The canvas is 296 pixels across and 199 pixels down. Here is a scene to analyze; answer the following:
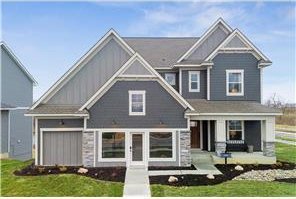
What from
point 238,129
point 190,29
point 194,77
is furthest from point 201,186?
point 190,29

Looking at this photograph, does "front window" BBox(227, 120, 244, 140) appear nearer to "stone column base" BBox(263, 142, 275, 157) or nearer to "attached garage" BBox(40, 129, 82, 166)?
"stone column base" BBox(263, 142, 275, 157)

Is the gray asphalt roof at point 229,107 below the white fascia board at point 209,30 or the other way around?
below

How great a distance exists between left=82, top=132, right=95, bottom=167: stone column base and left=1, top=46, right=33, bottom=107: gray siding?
1046 cm

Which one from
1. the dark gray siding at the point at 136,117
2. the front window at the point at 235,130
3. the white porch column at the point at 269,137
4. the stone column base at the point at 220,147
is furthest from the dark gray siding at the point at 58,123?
the white porch column at the point at 269,137

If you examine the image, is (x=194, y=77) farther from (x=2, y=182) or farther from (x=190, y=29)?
(x=2, y=182)

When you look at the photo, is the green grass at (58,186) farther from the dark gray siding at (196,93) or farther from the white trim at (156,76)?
the dark gray siding at (196,93)

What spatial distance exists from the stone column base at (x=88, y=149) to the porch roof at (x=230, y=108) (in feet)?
18.1

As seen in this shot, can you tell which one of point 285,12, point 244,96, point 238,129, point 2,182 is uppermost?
point 285,12

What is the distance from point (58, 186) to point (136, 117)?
5393mm

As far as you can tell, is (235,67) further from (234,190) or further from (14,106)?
(14,106)

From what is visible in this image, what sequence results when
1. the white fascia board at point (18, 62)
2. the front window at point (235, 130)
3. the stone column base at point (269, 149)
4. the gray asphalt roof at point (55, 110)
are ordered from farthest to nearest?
the white fascia board at point (18, 62) < the front window at point (235, 130) < the stone column base at point (269, 149) < the gray asphalt roof at point (55, 110)

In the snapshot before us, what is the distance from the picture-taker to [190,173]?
15.5 metres

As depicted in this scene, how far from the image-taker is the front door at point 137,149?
17.2m

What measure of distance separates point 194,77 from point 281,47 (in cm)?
571
